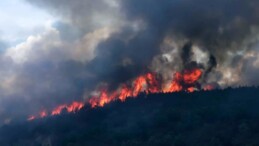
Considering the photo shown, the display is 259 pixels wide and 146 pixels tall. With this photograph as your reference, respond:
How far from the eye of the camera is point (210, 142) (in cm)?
19775

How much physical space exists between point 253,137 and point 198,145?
67.7 feet

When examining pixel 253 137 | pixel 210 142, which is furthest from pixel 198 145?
pixel 253 137

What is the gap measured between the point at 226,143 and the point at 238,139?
564 centimetres

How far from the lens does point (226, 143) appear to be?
643 ft

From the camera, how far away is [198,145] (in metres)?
200

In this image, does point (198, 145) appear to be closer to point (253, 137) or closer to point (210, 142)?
point (210, 142)

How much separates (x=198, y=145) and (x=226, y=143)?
10.5 m

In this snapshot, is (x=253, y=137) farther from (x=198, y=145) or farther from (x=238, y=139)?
(x=198, y=145)

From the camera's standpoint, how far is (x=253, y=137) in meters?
199

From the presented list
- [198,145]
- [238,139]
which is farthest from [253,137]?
[198,145]

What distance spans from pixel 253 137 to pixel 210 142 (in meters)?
16.3

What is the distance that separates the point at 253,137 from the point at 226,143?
11.1 metres

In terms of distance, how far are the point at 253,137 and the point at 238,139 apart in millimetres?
5689
